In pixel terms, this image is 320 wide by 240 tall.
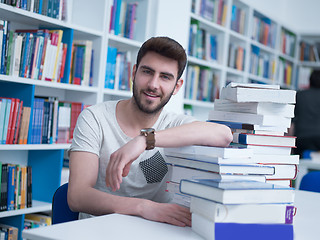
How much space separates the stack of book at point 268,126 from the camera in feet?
4.73

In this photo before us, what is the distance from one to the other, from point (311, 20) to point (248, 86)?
5430mm

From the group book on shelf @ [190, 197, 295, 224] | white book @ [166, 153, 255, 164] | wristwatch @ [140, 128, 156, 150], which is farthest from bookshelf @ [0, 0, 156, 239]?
book on shelf @ [190, 197, 295, 224]

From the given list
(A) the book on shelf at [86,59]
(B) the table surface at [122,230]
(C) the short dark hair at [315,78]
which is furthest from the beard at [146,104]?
(C) the short dark hair at [315,78]

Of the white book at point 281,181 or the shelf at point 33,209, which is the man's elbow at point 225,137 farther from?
the shelf at point 33,209

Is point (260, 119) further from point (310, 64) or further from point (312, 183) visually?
point (310, 64)

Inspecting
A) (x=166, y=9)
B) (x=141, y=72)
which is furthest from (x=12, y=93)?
(x=166, y=9)

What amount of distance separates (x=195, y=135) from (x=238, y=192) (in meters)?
0.45

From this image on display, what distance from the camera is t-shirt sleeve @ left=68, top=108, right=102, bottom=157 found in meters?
1.57

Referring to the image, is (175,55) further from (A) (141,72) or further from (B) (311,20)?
(B) (311,20)

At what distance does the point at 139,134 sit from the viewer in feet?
5.67

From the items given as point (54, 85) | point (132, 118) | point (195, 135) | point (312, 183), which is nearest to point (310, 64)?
point (312, 183)

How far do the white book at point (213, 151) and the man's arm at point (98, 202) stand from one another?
0.17 m

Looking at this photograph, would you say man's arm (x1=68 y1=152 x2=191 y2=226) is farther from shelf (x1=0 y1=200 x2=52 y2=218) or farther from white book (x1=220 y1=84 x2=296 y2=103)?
shelf (x1=0 y1=200 x2=52 y2=218)

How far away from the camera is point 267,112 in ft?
4.93
